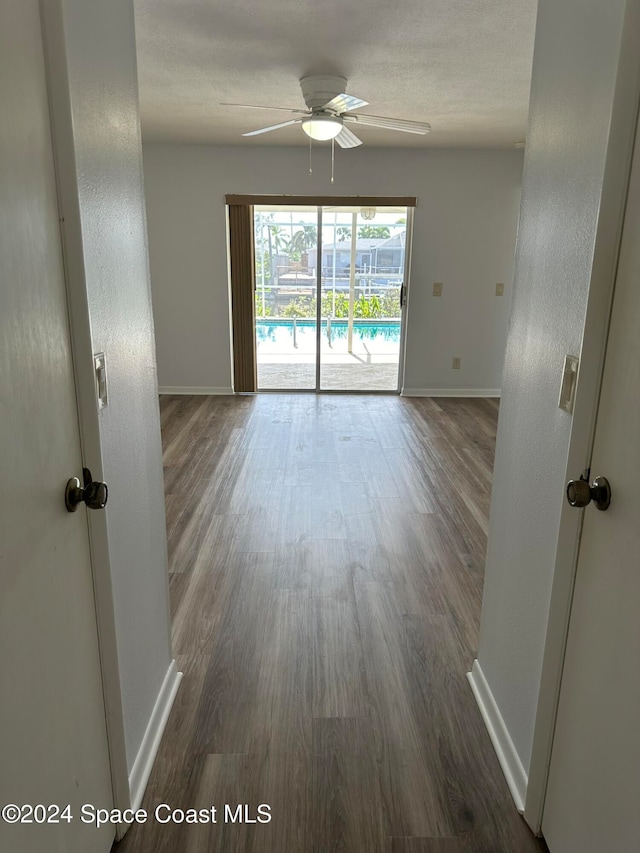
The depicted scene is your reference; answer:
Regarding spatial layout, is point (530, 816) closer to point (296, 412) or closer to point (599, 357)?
point (599, 357)

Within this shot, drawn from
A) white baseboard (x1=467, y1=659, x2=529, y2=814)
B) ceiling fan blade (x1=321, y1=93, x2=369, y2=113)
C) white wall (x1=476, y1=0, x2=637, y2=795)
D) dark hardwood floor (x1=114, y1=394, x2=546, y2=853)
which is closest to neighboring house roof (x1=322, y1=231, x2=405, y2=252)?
ceiling fan blade (x1=321, y1=93, x2=369, y2=113)

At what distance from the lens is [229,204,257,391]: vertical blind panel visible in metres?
5.46

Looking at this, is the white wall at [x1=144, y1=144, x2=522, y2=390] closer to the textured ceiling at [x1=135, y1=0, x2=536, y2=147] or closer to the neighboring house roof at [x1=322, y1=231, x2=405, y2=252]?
the neighboring house roof at [x1=322, y1=231, x2=405, y2=252]

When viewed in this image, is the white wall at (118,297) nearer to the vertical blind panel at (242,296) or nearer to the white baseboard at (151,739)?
the white baseboard at (151,739)

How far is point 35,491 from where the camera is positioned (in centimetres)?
90

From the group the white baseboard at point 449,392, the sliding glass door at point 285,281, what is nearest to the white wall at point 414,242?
the white baseboard at point 449,392

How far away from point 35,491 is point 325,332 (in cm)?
574

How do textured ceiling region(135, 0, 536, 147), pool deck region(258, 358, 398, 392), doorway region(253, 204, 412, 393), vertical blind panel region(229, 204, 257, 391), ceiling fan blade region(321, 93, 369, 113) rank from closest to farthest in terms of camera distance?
textured ceiling region(135, 0, 536, 147) < ceiling fan blade region(321, 93, 369, 113) < vertical blind panel region(229, 204, 257, 391) < doorway region(253, 204, 412, 393) < pool deck region(258, 358, 398, 392)

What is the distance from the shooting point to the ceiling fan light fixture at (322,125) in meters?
3.22

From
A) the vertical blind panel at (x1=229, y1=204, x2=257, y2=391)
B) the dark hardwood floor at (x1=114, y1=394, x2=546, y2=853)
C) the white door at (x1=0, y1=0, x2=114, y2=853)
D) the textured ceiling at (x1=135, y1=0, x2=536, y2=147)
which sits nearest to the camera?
the white door at (x1=0, y1=0, x2=114, y2=853)

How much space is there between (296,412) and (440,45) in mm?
3159

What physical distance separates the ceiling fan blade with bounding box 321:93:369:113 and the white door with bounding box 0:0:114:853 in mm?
2426

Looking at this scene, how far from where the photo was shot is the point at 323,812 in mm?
1430

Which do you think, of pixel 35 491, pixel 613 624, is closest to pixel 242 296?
pixel 35 491
